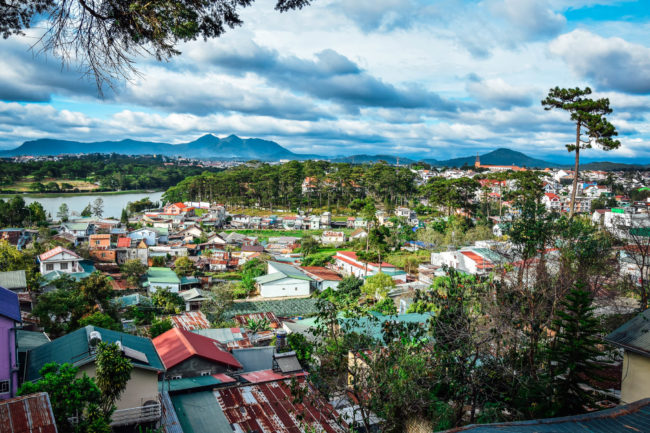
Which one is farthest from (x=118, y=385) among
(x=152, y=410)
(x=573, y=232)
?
(x=573, y=232)

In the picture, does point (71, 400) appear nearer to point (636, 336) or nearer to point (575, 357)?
point (575, 357)

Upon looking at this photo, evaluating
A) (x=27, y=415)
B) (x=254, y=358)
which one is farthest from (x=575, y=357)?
(x=254, y=358)

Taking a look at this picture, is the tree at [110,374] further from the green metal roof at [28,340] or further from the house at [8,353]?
the green metal roof at [28,340]

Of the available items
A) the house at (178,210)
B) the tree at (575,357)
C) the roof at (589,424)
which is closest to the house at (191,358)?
the tree at (575,357)

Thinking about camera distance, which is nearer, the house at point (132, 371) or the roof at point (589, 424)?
the roof at point (589, 424)

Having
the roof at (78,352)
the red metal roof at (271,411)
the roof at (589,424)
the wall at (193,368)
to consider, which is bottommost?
the red metal roof at (271,411)

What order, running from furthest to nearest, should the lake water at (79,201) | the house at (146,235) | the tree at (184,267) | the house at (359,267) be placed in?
the lake water at (79,201) < the house at (146,235) < the tree at (184,267) < the house at (359,267)

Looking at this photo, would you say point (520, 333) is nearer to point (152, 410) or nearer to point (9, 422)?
point (152, 410)
